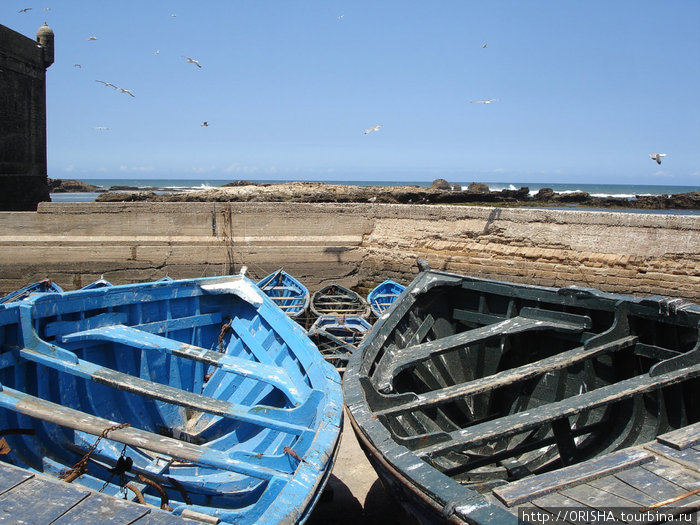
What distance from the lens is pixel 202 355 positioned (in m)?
4.15

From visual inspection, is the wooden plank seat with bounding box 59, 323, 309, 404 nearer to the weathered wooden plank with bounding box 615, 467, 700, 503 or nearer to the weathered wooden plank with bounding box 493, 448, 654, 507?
the weathered wooden plank with bounding box 493, 448, 654, 507

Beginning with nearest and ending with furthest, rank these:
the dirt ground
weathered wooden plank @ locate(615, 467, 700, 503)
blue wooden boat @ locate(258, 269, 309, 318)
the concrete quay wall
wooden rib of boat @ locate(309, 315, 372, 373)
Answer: weathered wooden plank @ locate(615, 467, 700, 503), the dirt ground, wooden rib of boat @ locate(309, 315, 372, 373), blue wooden boat @ locate(258, 269, 309, 318), the concrete quay wall

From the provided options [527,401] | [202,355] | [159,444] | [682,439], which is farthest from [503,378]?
[159,444]

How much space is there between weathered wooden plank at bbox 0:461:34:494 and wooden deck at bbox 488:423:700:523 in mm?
2067

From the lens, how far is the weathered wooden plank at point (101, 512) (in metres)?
2.10

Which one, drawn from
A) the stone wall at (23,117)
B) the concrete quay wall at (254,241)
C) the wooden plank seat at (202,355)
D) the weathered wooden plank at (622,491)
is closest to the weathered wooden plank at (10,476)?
the wooden plank seat at (202,355)

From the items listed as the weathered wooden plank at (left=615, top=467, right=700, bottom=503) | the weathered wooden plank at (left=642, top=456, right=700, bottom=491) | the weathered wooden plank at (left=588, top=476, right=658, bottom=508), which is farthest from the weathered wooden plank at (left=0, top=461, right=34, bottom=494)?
the weathered wooden plank at (left=642, top=456, right=700, bottom=491)

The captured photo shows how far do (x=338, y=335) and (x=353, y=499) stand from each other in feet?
11.4

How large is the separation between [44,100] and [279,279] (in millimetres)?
10894

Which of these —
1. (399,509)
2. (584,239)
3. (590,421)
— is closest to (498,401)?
(590,421)

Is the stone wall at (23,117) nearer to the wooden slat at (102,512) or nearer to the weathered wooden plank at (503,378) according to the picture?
the weathered wooden plank at (503,378)

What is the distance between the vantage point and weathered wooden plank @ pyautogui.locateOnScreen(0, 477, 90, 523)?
2.10 metres

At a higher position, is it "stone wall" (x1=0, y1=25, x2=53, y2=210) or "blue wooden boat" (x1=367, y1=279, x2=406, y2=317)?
"stone wall" (x1=0, y1=25, x2=53, y2=210)

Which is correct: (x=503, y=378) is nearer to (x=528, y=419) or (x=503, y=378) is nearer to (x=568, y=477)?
(x=528, y=419)
